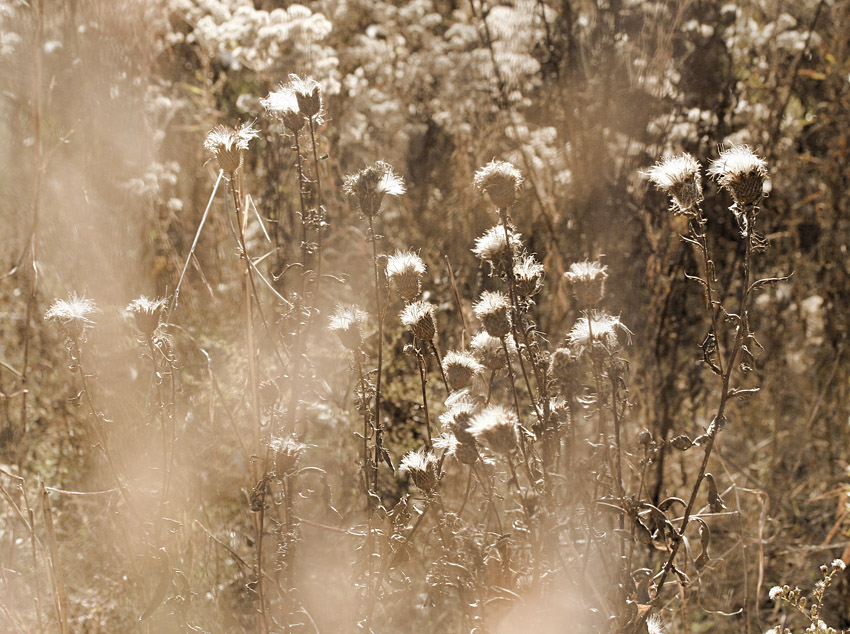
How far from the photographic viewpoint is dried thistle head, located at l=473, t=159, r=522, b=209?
1.11 metres

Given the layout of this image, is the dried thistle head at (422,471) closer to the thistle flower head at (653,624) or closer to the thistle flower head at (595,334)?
the thistle flower head at (595,334)

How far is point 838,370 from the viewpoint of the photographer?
2.55 m

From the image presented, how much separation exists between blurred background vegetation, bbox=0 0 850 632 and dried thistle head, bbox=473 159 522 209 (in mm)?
551

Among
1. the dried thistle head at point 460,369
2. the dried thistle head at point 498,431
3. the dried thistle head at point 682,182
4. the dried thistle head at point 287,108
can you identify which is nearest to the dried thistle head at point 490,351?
the dried thistle head at point 460,369

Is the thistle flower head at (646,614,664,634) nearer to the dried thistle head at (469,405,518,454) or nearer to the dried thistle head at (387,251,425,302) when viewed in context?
the dried thistle head at (469,405,518,454)

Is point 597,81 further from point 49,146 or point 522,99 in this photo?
point 49,146

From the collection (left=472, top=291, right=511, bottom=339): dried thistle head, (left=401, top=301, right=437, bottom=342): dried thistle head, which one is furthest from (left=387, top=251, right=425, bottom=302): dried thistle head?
(left=472, top=291, right=511, bottom=339): dried thistle head

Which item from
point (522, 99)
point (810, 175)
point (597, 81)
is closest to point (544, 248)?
point (597, 81)

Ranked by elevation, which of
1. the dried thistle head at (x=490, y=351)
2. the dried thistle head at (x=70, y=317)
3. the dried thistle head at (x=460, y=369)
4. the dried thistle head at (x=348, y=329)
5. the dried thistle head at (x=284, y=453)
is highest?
the dried thistle head at (x=70, y=317)

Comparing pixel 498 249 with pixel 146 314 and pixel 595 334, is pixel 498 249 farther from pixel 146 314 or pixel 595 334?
pixel 146 314

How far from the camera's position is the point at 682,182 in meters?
1.08

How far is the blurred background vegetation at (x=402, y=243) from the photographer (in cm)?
181

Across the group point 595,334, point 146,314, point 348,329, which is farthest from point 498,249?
point 146,314

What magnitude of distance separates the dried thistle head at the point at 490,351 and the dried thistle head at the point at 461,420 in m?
0.17
